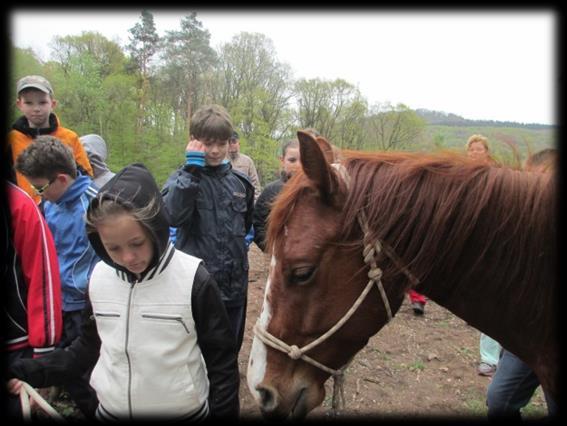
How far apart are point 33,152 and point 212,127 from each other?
3.96ft

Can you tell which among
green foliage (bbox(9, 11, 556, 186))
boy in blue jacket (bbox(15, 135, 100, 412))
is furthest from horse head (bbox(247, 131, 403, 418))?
green foliage (bbox(9, 11, 556, 186))

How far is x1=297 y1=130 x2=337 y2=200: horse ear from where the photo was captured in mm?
1487

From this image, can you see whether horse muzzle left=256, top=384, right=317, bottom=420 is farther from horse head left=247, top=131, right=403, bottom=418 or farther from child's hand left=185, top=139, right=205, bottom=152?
child's hand left=185, top=139, right=205, bottom=152

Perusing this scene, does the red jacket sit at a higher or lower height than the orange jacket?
lower

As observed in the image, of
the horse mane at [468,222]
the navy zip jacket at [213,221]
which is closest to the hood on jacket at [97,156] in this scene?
the navy zip jacket at [213,221]

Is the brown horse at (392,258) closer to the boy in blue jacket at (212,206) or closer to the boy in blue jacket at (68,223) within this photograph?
the boy in blue jacket at (212,206)

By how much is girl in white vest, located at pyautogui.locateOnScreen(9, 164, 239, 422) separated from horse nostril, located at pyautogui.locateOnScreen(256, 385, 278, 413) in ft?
0.45

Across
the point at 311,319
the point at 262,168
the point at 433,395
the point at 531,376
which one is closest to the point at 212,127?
the point at 311,319

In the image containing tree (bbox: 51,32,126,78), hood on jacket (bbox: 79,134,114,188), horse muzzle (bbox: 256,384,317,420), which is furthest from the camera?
tree (bbox: 51,32,126,78)

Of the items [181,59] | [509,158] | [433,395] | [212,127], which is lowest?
[433,395]

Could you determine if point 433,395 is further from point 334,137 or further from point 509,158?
point 334,137

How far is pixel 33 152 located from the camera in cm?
243

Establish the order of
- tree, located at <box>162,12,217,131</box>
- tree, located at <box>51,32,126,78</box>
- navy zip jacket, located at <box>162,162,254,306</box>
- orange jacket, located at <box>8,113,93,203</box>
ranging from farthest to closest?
tree, located at <box>162,12,217,131</box>, tree, located at <box>51,32,126,78</box>, orange jacket, located at <box>8,113,93,203</box>, navy zip jacket, located at <box>162,162,254,306</box>

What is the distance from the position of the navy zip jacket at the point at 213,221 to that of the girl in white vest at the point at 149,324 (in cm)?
70
